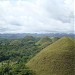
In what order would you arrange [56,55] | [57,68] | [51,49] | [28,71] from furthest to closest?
[51,49] < [56,55] < [57,68] < [28,71]

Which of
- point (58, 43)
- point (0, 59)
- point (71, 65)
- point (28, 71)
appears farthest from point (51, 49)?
point (0, 59)

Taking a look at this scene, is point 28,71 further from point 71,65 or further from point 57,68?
point 71,65

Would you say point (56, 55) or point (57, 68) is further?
point (56, 55)

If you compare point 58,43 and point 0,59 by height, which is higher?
point 58,43

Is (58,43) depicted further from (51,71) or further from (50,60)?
(51,71)

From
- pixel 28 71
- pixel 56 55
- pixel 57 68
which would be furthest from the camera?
pixel 56 55

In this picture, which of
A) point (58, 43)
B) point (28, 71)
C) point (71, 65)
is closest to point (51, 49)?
point (58, 43)
